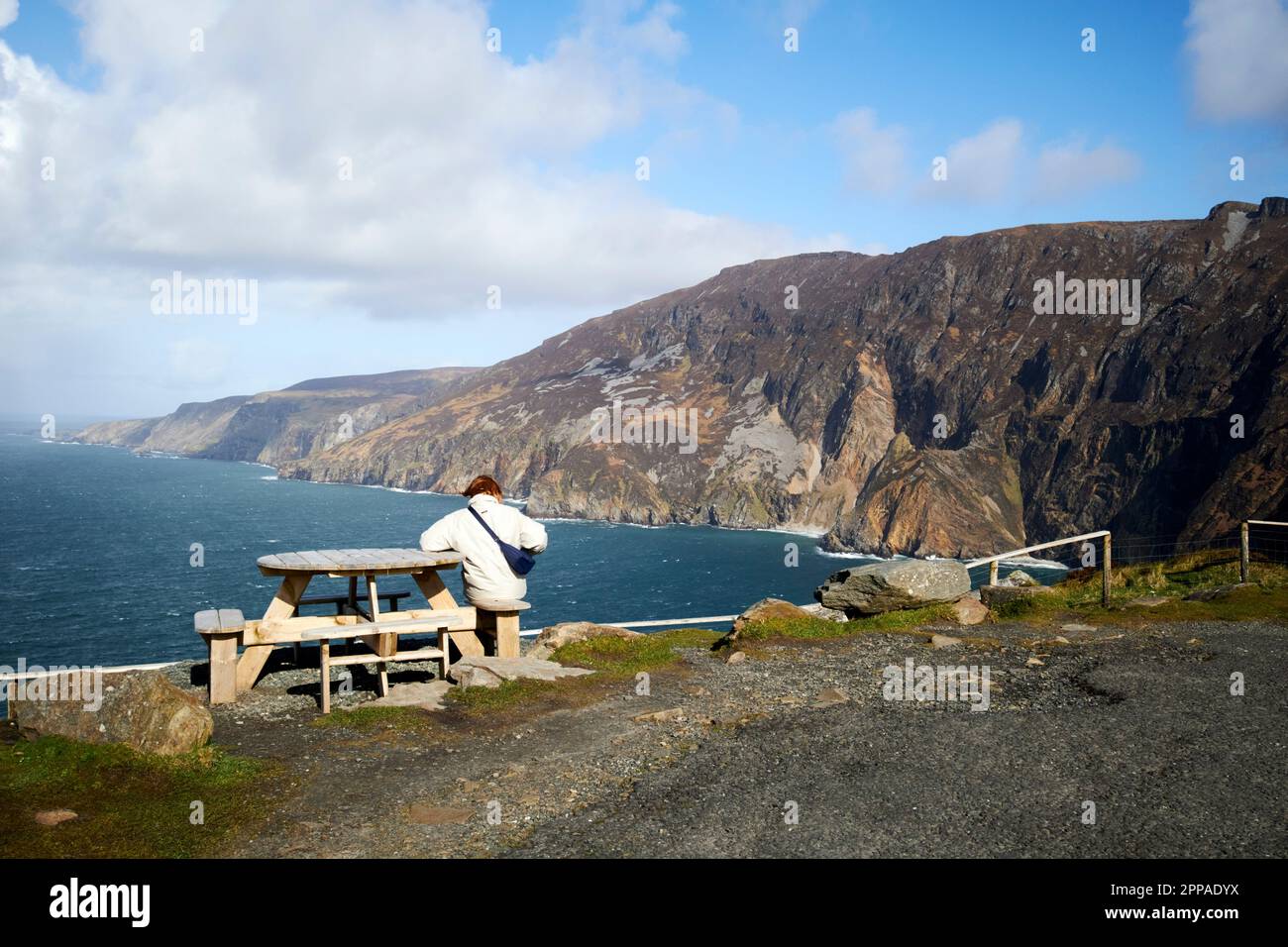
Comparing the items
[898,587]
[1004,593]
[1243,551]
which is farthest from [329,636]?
[1243,551]

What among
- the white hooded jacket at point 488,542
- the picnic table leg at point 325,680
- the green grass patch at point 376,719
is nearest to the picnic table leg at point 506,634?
the white hooded jacket at point 488,542

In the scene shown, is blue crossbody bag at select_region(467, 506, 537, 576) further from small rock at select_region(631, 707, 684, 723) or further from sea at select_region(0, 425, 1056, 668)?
sea at select_region(0, 425, 1056, 668)

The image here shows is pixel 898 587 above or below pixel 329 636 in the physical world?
below

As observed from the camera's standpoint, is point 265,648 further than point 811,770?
Yes

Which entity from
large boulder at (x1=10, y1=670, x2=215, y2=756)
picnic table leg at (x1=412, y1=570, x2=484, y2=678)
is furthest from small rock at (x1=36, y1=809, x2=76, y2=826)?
picnic table leg at (x1=412, y1=570, x2=484, y2=678)

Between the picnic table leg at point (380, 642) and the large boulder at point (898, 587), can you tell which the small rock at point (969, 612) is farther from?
the picnic table leg at point (380, 642)

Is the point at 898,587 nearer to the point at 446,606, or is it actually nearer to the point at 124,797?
the point at 446,606
